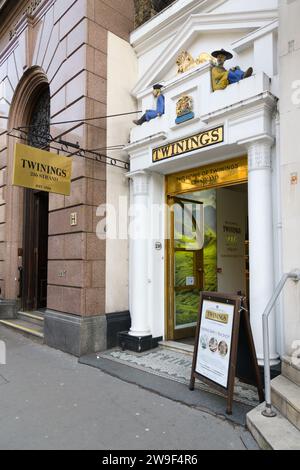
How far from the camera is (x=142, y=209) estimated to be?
671cm

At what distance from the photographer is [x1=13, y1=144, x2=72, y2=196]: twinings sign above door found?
18.3 feet

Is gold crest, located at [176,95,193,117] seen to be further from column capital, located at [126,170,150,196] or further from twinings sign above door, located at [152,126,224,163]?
column capital, located at [126,170,150,196]

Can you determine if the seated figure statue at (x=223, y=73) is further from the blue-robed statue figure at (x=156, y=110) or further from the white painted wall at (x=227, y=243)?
the white painted wall at (x=227, y=243)

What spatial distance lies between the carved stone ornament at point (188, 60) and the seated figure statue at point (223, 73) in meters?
0.39

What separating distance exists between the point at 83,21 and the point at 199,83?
9.10 feet

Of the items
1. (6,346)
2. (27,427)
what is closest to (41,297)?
(6,346)

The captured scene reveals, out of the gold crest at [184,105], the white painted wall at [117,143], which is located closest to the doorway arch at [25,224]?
the white painted wall at [117,143]

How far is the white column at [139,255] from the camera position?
653 cm

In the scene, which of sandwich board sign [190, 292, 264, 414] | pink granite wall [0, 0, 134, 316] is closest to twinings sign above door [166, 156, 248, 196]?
pink granite wall [0, 0, 134, 316]

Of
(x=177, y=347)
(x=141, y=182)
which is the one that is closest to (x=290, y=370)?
(x=177, y=347)

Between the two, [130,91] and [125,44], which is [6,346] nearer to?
[130,91]

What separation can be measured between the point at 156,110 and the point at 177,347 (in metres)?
4.18

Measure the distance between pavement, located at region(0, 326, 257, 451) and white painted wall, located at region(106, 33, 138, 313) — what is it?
175 cm

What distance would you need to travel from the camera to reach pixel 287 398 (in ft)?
11.8
